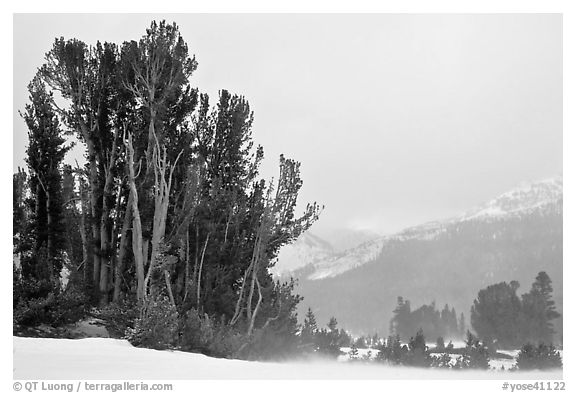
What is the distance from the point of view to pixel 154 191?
18.5 meters

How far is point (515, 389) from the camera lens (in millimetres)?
11188

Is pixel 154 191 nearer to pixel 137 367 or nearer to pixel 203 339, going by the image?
pixel 203 339

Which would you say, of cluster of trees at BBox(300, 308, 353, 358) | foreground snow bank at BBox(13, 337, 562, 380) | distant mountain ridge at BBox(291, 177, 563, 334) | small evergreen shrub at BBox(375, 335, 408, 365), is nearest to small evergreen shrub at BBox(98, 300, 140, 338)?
foreground snow bank at BBox(13, 337, 562, 380)

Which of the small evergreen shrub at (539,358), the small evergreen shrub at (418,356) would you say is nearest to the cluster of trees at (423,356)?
the small evergreen shrub at (418,356)

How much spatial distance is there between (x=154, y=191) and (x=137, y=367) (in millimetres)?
8668

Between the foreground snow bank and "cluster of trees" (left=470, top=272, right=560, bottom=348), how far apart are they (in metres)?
21.2

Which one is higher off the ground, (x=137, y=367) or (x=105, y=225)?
(x=105, y=225)

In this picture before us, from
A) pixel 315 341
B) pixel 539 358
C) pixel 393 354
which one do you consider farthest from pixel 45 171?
pixel 393 354

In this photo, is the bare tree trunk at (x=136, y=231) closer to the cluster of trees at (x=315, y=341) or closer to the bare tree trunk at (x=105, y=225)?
the bare tree trunk at (x=105, y=225)

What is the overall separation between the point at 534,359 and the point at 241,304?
9.45m

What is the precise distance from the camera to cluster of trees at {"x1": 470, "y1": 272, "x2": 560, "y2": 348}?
105 feet

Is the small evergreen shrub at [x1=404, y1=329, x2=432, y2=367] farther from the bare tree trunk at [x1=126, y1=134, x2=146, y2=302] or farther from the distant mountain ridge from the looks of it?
the distant mountain ridge

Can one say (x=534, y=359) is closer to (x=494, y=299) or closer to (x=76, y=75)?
(x=76, y=75)

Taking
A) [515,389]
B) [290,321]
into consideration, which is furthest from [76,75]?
[515,389]
